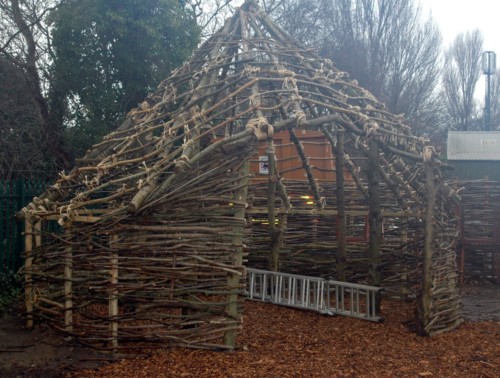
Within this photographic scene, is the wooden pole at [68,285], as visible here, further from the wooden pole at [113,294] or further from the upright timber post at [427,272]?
the upright timber post at [427,272]

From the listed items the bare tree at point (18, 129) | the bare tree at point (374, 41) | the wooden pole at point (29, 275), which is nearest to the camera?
the wooden pole at point (29, 275)

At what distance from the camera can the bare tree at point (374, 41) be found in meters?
25.2

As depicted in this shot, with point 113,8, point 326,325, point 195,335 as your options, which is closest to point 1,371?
point 195,335

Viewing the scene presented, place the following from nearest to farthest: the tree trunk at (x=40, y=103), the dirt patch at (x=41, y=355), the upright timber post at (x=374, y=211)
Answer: the dirt patch at (x=41, y=355) < the upright timber post at (x=374, y=211) < the tree trunk at (x=40, y=103)

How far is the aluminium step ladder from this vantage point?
8212 mm

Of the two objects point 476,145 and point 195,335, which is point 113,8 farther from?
point 476,145

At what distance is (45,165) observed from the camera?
517 inches

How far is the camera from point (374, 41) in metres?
25.9

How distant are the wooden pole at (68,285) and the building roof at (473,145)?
13.3 metres

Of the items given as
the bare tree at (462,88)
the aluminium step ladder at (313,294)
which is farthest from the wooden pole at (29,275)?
the bare tree at (462,88)

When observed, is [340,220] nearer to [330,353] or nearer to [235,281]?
[330,353]

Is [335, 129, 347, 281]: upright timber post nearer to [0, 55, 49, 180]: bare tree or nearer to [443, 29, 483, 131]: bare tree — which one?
[0, 55, 49, 180]: bare tree

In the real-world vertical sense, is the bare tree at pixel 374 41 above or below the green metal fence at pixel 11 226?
above

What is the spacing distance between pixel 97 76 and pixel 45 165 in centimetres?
214
